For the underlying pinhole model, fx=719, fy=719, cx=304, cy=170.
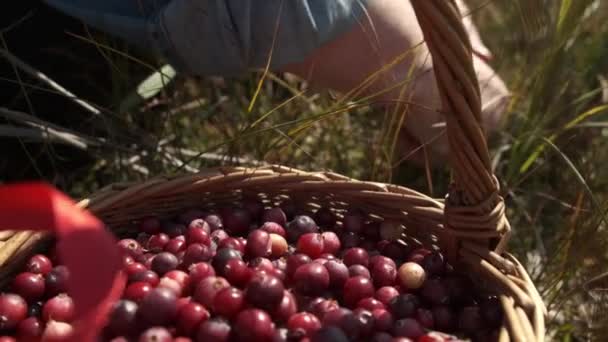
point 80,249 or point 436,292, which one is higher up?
point 80,249

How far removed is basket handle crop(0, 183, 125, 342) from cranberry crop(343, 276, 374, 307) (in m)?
0.35

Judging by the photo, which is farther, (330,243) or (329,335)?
(330,243)

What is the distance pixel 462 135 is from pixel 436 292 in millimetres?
222

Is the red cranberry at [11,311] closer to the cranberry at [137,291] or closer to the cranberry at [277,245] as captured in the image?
the cranberry at [137,291]

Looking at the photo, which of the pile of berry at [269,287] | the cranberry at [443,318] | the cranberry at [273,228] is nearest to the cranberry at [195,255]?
the pile of berry at [269,287]

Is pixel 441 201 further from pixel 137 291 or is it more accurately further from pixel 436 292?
pixel 137 291

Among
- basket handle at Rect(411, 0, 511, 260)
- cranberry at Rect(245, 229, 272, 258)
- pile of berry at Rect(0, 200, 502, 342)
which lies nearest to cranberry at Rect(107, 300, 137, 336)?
pile of berry at Rect(0, 200, 502, 342)

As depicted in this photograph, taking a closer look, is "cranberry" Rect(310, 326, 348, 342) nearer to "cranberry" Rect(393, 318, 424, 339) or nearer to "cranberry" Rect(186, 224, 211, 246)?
"cranberry" Rect(393, 318, 424, 339)

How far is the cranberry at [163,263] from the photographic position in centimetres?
98

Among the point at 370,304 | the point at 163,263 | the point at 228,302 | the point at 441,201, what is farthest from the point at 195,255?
the point at 441,201

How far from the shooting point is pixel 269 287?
34.4 inches

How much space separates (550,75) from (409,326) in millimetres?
773

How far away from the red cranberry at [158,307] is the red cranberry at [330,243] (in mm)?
266

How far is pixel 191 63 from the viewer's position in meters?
1.32
